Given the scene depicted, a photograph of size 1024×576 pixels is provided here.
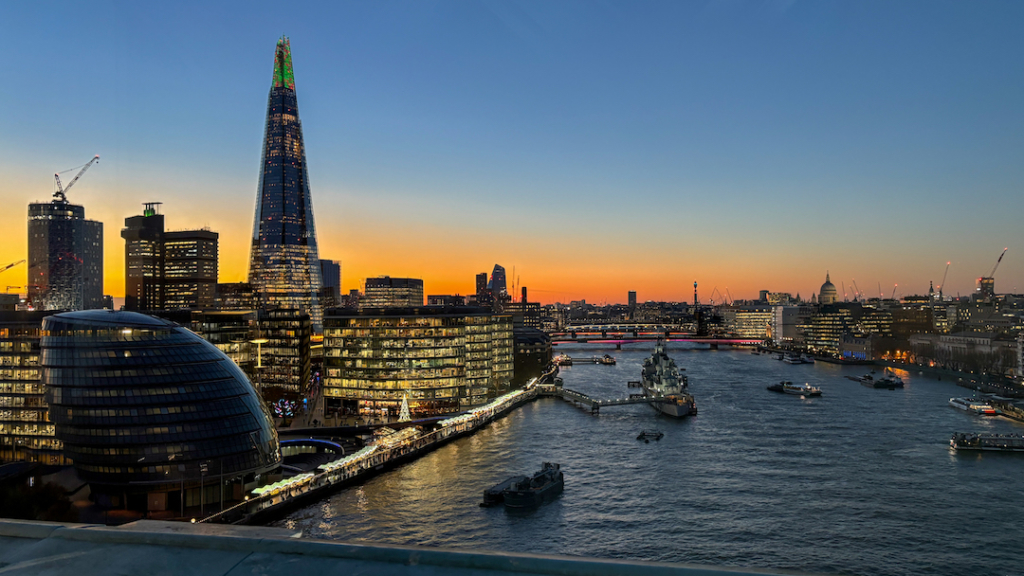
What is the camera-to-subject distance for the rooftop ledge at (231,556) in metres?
2.68

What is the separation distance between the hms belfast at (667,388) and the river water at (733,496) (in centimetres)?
199

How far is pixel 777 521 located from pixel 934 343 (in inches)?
3353

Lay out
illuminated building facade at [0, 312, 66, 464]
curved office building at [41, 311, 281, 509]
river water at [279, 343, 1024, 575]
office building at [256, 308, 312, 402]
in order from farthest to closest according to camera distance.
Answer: office building at [256, 308, 312, 402]
illuminated building facade at [0, 312, 66, 464]
curved office building at [41, 311, 281, 509]
river water at [279, 343, 1024, 575]

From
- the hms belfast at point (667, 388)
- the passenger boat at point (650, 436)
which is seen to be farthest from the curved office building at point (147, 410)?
the hms belfast at point (667, 388)

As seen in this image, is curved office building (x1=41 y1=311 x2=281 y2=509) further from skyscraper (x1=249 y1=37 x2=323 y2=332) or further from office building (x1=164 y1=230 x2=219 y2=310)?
office building (x1=164 y1=230 x2=219 y2=310)

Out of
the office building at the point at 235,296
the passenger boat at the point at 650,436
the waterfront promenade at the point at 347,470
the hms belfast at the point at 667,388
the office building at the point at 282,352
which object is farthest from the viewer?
the office building at the point at 235,296

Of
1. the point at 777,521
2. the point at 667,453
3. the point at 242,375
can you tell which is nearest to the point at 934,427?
the point at 667,453

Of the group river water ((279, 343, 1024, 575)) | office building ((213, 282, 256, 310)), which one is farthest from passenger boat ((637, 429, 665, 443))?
office building ((213, 282, 256, 310))

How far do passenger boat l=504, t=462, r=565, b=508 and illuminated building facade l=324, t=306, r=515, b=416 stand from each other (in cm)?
2277

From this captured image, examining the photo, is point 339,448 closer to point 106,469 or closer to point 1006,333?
point 106,469

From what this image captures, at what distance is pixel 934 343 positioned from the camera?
312ft

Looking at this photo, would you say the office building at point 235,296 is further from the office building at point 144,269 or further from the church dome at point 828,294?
the church dome at point 828,294

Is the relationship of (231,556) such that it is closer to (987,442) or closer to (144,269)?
(987,442)

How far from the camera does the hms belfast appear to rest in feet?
174
